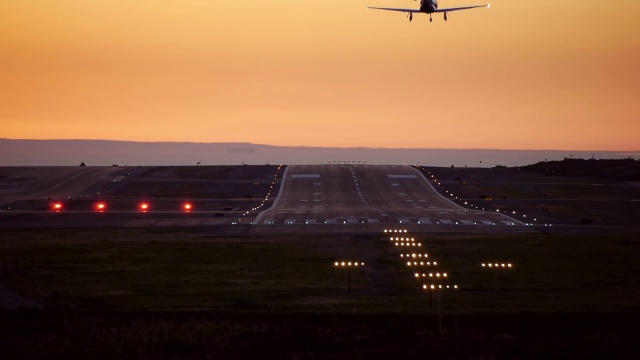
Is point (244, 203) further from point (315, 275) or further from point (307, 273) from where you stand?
point (315, 275)

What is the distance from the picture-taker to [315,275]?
86.2m

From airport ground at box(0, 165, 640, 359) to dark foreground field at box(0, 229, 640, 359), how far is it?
0.18 meters

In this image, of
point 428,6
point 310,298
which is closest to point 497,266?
point 310,298

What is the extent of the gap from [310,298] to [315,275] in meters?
13.4

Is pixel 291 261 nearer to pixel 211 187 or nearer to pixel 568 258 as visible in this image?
pixel 568 258

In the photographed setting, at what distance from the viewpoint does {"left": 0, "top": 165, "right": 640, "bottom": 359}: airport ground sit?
55375 millimetres

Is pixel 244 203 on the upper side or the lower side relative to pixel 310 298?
upper

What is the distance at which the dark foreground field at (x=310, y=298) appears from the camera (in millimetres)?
54500

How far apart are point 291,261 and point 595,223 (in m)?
56.6

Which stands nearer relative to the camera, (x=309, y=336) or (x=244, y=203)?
(x=309, y=336)

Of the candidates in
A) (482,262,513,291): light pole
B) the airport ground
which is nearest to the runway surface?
the airport ground

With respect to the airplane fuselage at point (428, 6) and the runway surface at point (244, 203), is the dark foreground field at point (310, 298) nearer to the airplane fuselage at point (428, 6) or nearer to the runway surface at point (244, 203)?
the runway surface at point (244, 203)

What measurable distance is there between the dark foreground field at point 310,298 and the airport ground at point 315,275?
0.18m

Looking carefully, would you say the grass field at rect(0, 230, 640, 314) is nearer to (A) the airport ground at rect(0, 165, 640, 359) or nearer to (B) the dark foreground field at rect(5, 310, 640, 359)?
(A) the airport ground at rect(0, 165, 640, 359)
